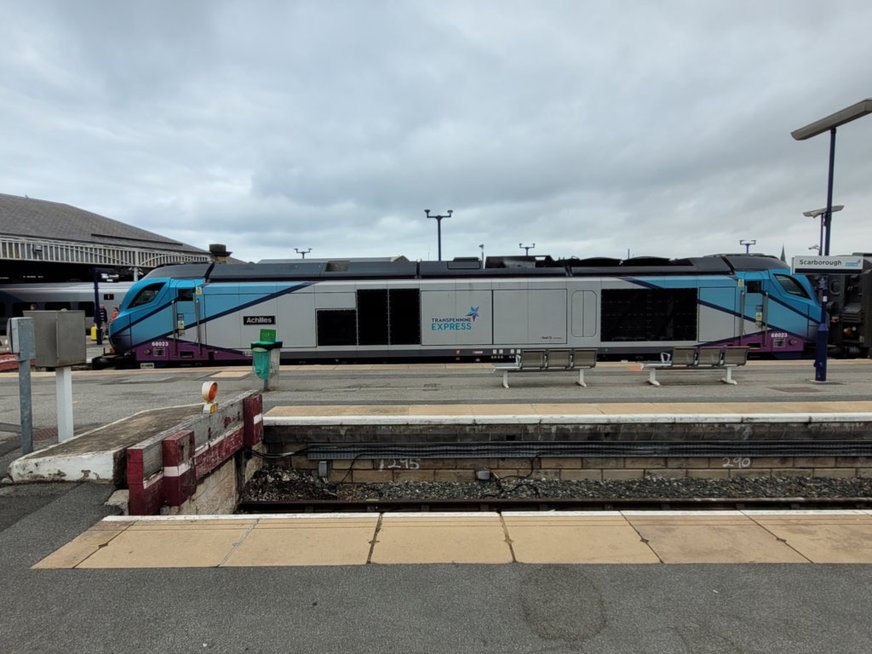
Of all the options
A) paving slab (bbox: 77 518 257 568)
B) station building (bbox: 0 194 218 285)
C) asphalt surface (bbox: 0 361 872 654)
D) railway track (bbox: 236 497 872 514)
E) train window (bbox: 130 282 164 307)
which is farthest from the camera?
station building (bbox: 0 194 218 285)

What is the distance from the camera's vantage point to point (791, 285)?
15.2 metres

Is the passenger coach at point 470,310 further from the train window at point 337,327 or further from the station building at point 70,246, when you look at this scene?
the station building at point 70,246

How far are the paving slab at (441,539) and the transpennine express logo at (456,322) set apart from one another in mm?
10696

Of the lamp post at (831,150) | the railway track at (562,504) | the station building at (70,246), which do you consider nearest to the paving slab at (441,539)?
the railway track at (562,504)

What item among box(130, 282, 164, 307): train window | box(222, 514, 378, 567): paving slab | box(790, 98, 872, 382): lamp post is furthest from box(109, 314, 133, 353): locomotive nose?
box(790, 98, 872, 382): lamp post

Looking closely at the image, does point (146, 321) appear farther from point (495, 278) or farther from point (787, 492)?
point (787, 492)

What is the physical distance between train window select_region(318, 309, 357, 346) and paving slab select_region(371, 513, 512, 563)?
1105 cm

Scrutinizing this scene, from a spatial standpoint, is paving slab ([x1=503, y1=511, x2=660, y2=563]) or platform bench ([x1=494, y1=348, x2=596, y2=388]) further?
platform bench ([x1=494, y1=348, x2=596, y2=388])

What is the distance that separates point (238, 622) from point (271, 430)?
16.6 ft

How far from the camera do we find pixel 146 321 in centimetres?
1515

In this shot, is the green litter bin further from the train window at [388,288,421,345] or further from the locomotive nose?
the locomotive nose

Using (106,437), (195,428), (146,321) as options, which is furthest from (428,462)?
(146,321)

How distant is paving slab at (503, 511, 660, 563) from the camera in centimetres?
363

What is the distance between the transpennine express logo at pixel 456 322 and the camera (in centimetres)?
1498
